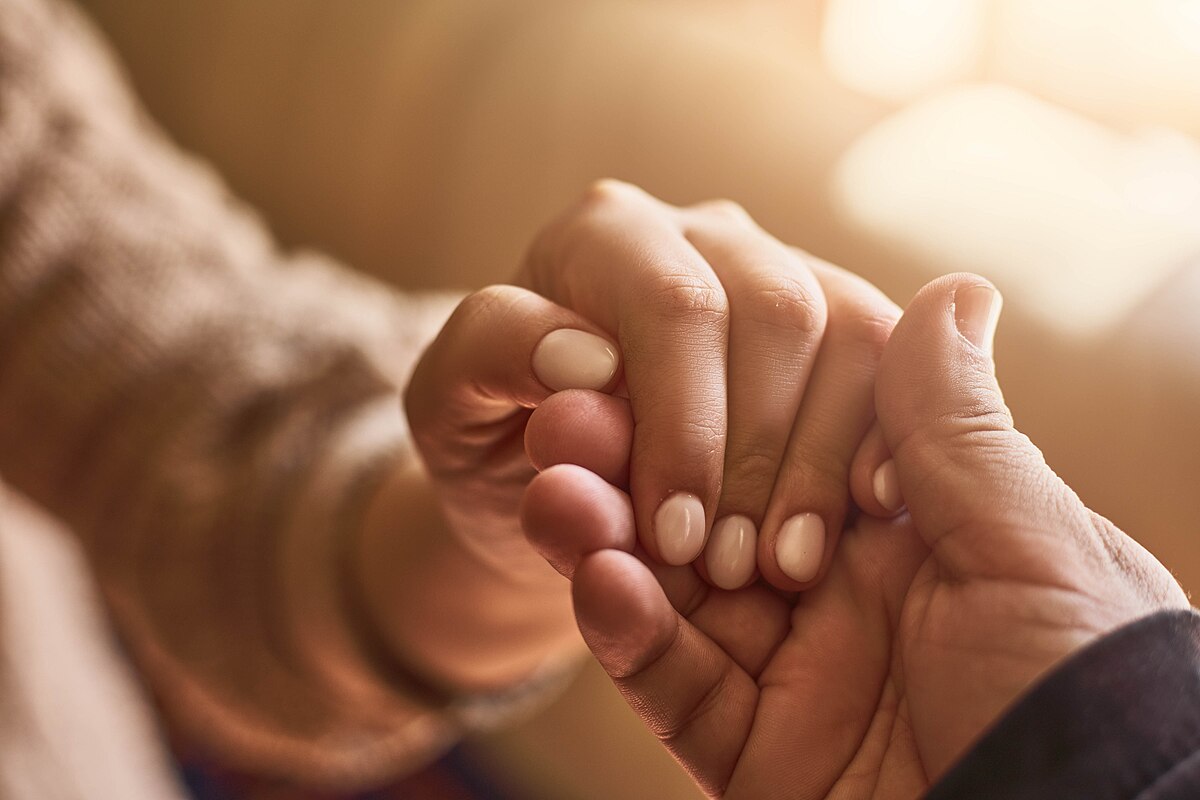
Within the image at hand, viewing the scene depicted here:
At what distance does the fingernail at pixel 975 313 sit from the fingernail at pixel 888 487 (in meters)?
0.06

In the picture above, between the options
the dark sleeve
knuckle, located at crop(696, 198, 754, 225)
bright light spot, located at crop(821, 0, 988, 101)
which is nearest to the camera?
the dark sleeve

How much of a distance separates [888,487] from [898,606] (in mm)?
44

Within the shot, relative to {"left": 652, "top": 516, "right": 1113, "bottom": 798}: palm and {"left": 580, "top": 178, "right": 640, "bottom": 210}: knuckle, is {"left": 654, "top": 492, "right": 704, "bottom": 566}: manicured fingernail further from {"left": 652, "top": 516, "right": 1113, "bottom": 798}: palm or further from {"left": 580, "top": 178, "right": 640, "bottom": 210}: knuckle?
{"left": 580, "top": 178, "right": 640, "bottom": 210}: knuckle

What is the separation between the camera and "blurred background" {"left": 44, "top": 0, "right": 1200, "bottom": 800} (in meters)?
0.52

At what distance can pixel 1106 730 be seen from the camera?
0.84ft

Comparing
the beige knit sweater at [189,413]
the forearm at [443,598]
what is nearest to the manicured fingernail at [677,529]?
the forearm at [443,598]

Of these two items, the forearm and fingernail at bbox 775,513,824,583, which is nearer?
fingernail at bbox 775,513,824,583

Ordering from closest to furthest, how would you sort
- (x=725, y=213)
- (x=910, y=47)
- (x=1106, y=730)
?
(x=1106, y=730), (x=725, y=213), (x=910, y=47)

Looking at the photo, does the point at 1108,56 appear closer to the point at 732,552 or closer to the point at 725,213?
the point at 725,213

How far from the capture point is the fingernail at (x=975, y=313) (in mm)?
354

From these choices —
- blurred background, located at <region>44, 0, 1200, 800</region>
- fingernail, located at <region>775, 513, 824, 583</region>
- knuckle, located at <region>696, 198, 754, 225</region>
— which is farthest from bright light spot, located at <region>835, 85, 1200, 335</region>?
fingernail, located at <region>775, 513, 824, 583</region>

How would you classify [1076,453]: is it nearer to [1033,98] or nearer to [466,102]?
[1033,98]

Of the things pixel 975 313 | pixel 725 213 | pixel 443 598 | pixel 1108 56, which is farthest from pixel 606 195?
pixel 1108 56

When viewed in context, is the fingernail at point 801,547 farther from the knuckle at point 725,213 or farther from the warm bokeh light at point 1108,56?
the warm bokeh light at point 1108,56
